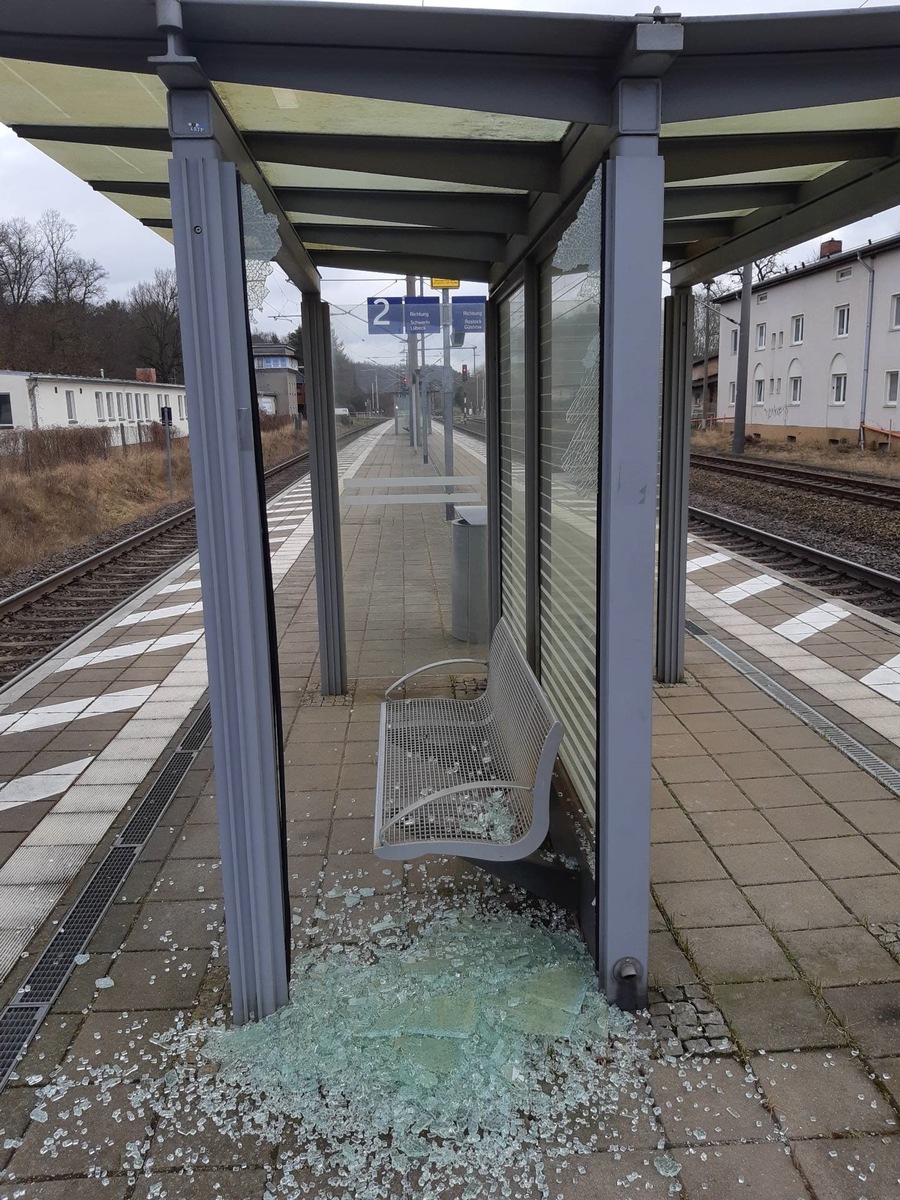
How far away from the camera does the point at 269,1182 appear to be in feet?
8.33

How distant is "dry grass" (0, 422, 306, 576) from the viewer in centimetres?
1547

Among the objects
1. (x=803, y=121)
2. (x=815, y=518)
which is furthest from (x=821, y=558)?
(x=803, y=121)

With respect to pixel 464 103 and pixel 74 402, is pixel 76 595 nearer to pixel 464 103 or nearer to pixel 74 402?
pixel 464 103

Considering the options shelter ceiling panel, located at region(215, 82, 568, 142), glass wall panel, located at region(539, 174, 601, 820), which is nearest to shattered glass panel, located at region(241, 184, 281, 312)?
shelter ceiling panel, located at region(215, 82, 568, 142)

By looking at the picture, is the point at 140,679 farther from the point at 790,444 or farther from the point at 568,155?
the point at 790,444

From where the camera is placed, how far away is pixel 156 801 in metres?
5.04

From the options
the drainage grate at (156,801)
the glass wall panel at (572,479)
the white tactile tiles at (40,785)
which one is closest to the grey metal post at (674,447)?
the glass wall panel at (572,479)

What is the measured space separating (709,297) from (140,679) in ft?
151

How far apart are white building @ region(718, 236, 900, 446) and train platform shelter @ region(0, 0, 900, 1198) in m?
26.4

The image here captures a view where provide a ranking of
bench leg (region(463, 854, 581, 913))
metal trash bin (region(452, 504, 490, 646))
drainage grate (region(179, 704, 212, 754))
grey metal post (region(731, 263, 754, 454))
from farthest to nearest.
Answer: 1. grey metal post (region(731, 263, 754, 454))
2. metal trash bin (region(452, 504, 490, 646))
3. drainage grate (region(179, 704, 212, 754))
4. bench leg (region(463, 854, 581, 913))

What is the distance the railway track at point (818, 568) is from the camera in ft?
30.0

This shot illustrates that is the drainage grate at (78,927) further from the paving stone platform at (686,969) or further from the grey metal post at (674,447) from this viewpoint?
the grey metal post at (674,447)

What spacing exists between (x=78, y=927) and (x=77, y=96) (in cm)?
313

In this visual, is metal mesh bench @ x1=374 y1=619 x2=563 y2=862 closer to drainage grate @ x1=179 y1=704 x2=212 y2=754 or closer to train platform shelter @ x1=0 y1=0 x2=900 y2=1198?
train platform shelter @ x1=0 y1=0 x2=900 y2=1198
